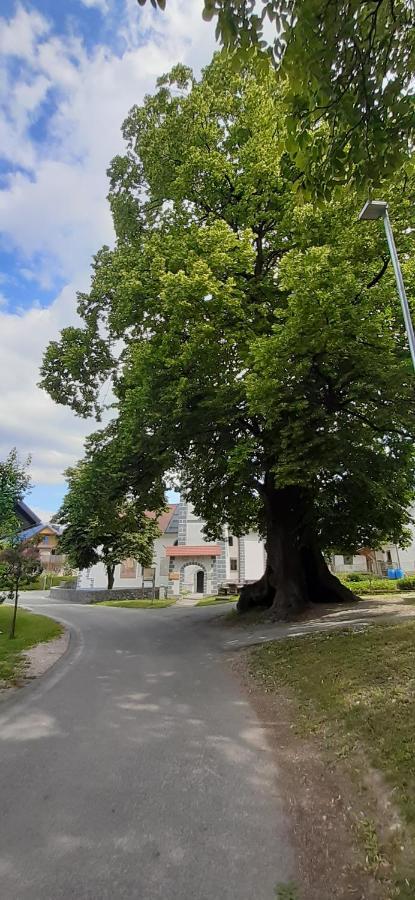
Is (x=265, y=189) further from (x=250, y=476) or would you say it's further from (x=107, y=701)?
(x=107, y=701)

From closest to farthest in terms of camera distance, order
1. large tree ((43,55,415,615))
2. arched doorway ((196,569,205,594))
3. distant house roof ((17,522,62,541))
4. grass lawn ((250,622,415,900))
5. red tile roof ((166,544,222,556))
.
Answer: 1. grass lawn ((250,622,415,900))
2. large tree ((43,55,415,615))
3. distant house roof ((17,522,62,541))
4. red tile roof ((166,544,222,556))
5. arched doorway ((196,569,205,594))

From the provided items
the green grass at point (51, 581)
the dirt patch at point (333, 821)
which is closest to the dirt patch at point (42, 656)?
the dirt patch at point (333, 821)

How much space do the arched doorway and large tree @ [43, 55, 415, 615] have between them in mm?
24251

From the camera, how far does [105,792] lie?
4203 millimetres

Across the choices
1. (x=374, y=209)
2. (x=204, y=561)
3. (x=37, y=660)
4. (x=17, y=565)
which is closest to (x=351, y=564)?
(x=204, y=561)

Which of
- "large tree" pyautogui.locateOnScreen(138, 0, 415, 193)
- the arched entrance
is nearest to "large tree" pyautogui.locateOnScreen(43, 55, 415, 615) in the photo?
"large tree" pyautogui.locateOnScreen(138, 0, 415, 193)

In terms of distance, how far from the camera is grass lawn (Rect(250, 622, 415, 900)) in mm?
4238

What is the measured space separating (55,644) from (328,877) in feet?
38.3

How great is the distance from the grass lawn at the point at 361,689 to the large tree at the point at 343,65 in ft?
17.8

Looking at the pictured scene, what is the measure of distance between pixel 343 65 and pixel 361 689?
686 centimetres

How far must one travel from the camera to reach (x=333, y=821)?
3.71 meters

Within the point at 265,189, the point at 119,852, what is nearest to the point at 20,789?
the point at 119,852

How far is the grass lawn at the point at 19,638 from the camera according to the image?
9516 millimetres

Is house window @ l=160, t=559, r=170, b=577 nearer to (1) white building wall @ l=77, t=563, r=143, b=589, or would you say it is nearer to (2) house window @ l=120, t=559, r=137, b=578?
(1) white building wall @ l=77, t=563, r=143, b=589
